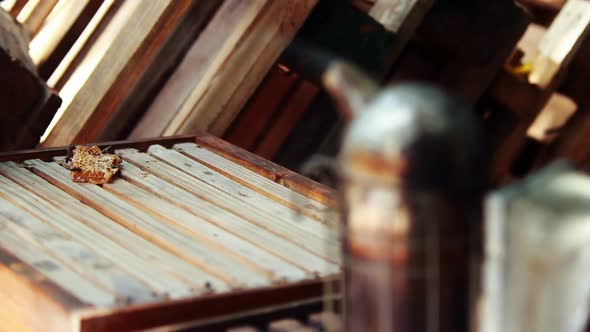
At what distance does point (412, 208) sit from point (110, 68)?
255cm

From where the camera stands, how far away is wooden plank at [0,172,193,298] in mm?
2207

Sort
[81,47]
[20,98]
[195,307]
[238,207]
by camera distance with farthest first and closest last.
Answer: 1. [81,47]
2. [20,98]
3. [238,207]
4. [195,307]

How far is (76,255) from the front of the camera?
2391mm

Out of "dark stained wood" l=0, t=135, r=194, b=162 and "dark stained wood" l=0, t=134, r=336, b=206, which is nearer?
"dark stained wood" l=0, t=134, r=336, b=206

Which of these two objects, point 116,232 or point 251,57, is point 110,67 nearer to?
point 251,57

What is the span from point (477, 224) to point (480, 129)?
0.46 feet

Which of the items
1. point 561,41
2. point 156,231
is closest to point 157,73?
point 561,41

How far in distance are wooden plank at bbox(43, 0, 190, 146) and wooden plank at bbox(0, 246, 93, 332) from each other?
1.45 m

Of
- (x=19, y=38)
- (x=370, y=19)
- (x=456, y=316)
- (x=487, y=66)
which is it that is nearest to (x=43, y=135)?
(x=19, y=38)

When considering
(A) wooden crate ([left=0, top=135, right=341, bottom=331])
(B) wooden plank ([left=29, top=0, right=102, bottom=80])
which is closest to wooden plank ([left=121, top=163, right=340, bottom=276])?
(A) wooden crate ([left=0, top=135, right=341, bottom=331])

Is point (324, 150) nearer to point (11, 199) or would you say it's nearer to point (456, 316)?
point (11, 199)

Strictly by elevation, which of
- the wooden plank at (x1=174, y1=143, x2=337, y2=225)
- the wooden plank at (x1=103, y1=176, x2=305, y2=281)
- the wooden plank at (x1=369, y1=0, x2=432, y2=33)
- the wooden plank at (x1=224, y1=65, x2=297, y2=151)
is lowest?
the wooden plank at (x1=103, y1=176, x2=305, y2=281)

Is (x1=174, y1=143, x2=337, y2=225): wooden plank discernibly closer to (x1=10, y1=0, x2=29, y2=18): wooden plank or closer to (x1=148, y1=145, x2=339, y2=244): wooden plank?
(x1=148, y1=145, x2=339, y2=244): wooden plank

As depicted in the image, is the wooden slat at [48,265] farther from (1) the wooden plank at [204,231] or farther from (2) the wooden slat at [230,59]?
(2) the wooden slat at [230,59]
